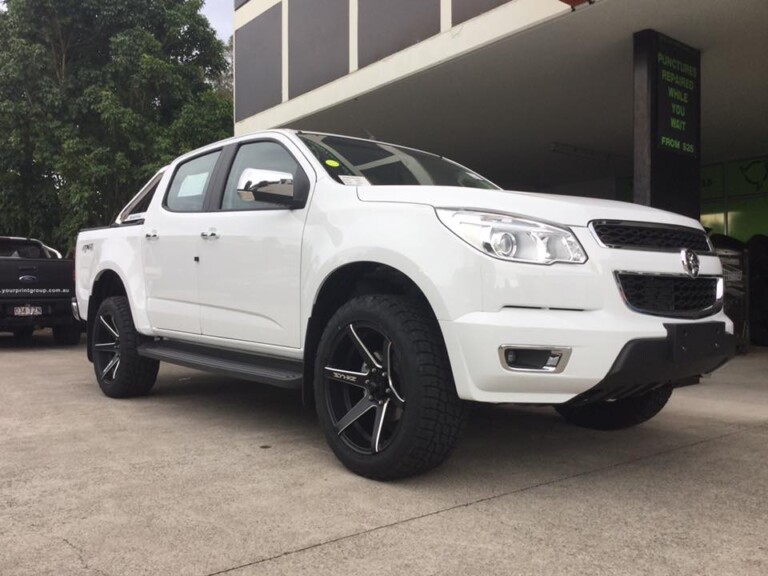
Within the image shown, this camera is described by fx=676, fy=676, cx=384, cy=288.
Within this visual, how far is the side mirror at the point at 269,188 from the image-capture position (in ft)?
12.3

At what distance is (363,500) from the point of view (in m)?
3.07

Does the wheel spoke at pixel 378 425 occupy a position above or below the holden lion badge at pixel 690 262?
below

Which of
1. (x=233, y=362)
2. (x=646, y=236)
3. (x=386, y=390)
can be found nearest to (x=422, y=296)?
(x=386, y=390)

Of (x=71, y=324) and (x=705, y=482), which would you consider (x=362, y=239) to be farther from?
(x=71, y=324)

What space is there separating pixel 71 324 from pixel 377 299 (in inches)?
329

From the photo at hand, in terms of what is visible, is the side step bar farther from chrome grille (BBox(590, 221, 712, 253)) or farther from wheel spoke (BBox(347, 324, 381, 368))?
chrome grille (BBox(590, 221, 712, 253))

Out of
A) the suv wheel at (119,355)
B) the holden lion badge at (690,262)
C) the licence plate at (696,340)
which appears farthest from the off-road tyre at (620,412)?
the suv wheel at (119,355)

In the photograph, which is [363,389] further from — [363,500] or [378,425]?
[363,500]

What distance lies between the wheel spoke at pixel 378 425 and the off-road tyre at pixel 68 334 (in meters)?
8.60

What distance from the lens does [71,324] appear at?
10227mm

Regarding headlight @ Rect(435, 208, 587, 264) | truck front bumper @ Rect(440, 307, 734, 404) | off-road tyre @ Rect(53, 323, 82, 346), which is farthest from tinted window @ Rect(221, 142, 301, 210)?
off-road tyre @ Rect(53, 323, 82, 346)

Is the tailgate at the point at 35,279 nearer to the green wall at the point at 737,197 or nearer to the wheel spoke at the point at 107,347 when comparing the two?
the wheel spoke at the point at 107,347

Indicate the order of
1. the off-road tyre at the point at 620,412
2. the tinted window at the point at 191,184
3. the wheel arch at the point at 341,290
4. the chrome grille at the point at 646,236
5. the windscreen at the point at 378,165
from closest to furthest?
the chrome grille at the point at 646,236, the wheel arch at the point at 341,290, the windscreen at the point at 378,165, the off-road tyre at the point at 620,412, the tinted window at the point at 191,184

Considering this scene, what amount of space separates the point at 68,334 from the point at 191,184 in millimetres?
6783
